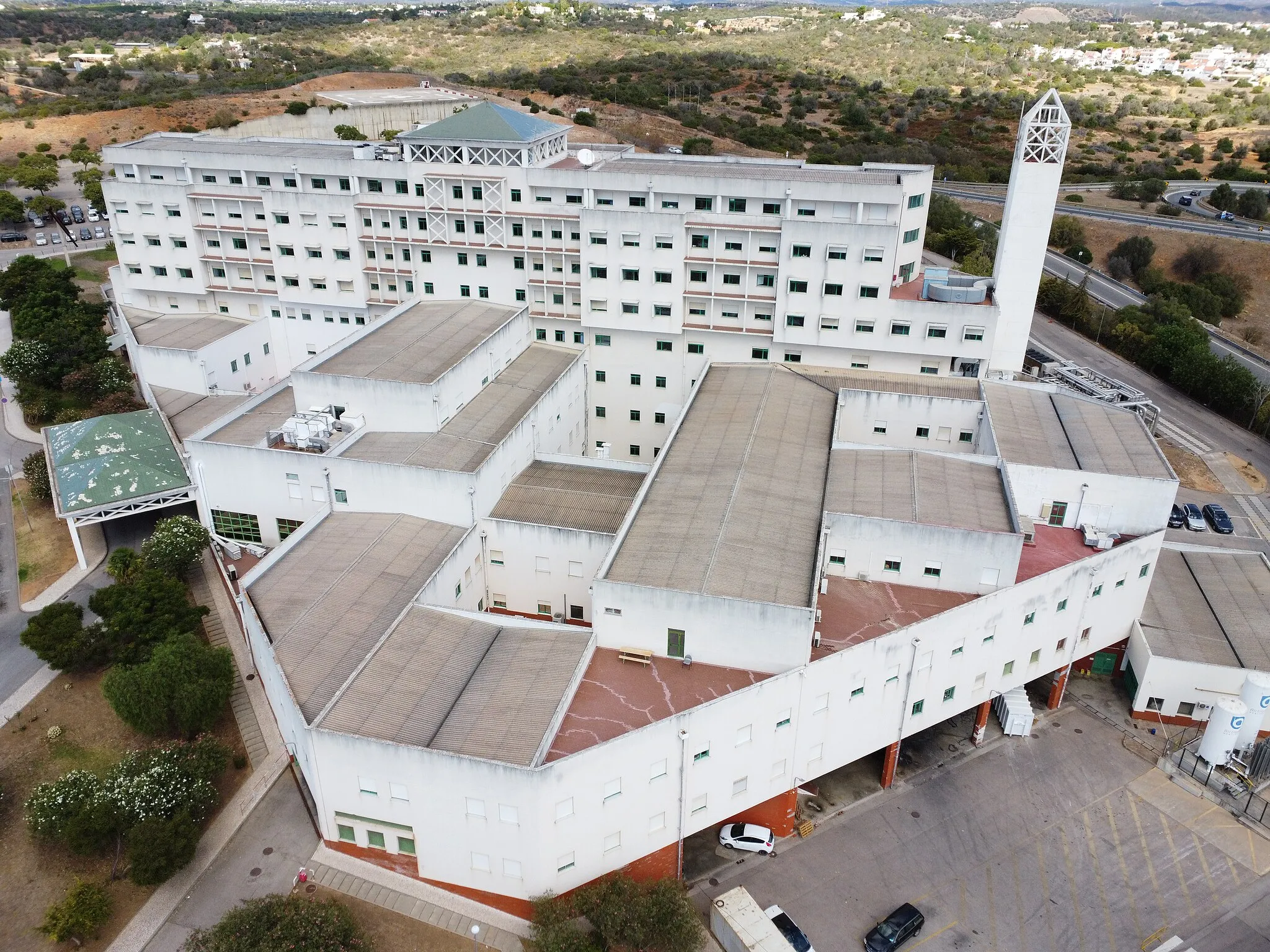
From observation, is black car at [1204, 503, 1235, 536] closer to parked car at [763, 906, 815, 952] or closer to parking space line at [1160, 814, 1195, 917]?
parking space line at [1160, 814, 1195, 917]

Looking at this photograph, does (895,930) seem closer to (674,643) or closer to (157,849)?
(674,643)

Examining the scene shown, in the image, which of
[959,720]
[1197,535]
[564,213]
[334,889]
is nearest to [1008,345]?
[1197,535]

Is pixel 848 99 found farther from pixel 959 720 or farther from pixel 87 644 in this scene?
pixel 87 644

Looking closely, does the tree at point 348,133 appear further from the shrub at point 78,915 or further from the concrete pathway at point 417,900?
the concrete pathway at point 417,900

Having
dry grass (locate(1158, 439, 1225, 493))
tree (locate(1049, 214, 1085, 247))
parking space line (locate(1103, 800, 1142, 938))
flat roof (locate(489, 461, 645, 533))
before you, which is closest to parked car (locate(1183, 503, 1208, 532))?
dry grass (locate(1158, 439, 1225, 493))

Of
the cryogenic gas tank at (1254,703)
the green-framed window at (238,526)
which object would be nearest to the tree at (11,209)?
the green-framed window at (238,526)
